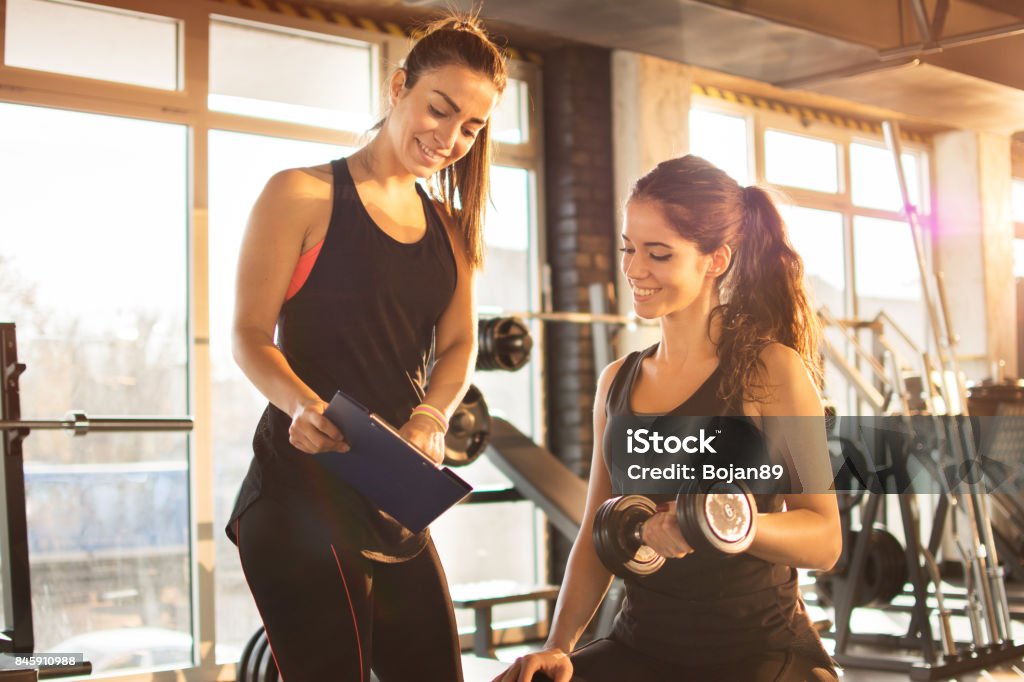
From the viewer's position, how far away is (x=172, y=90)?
4473mm

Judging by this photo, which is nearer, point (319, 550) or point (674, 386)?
point (319, 550)

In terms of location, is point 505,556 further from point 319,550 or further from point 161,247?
point 319,550

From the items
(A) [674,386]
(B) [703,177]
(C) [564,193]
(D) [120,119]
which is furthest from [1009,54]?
(C) [564,193]

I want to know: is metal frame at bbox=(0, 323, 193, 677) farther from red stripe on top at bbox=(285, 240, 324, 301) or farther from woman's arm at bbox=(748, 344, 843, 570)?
woman's arm at bbox=(748, 344, 843, 570)

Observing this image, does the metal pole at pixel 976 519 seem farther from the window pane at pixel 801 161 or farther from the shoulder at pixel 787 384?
the window pane at pixel 801 161

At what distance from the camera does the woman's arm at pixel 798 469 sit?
1259mm

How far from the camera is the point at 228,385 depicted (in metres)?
4.68

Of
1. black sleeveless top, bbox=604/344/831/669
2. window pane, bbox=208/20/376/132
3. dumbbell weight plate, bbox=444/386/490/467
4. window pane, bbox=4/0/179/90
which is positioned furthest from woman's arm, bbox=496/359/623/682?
window pane, bbox=208/20/376/132

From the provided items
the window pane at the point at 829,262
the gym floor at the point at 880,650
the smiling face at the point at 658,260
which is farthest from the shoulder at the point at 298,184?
the window pane at the point at 829,262

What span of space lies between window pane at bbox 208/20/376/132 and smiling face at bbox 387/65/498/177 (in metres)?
3.32

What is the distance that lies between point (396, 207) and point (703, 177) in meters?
0.41

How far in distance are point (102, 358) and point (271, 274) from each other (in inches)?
126

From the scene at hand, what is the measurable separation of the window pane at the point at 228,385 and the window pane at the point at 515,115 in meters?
1.35

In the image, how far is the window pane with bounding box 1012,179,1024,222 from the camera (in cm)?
155
